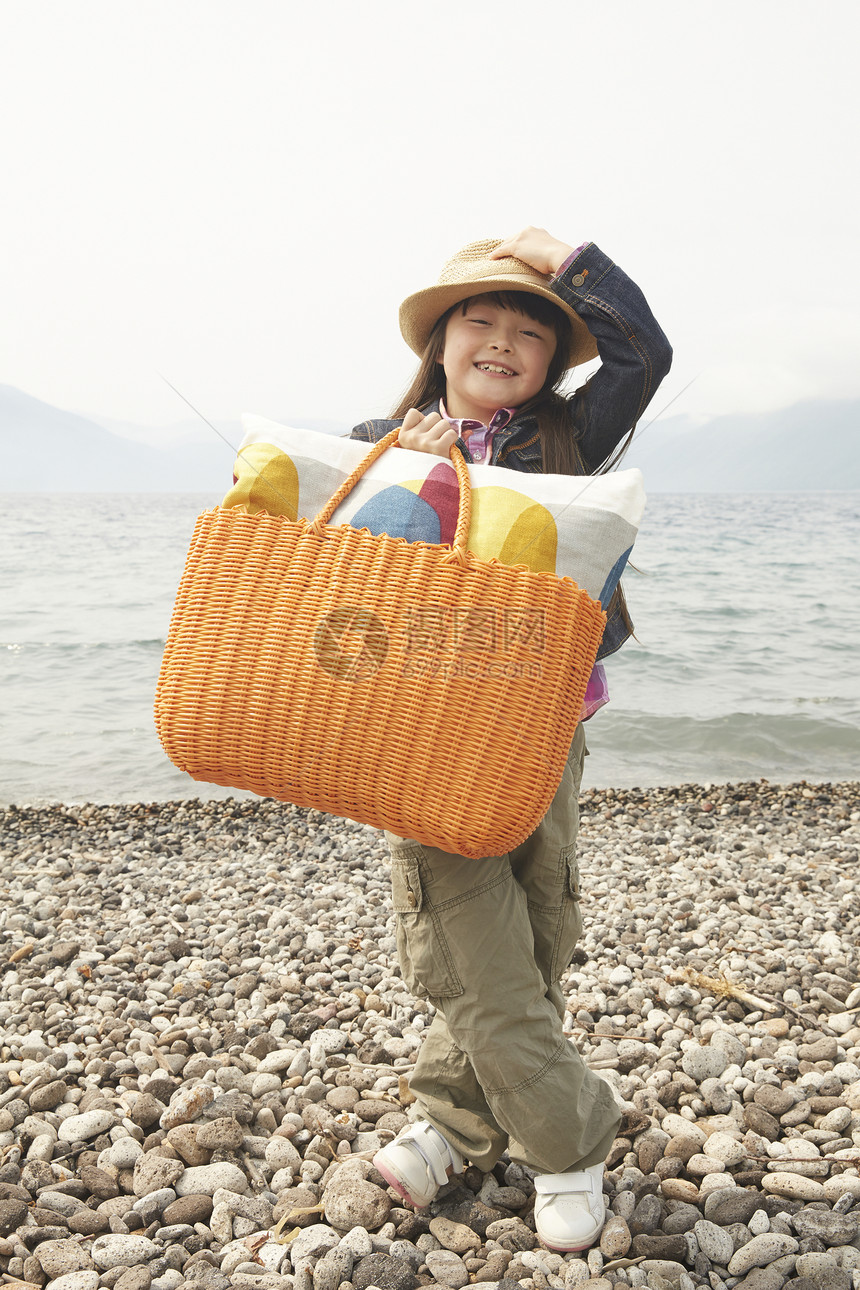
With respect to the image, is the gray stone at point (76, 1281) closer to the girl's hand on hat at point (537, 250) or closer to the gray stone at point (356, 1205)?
the gray stone at point (356, 1205)

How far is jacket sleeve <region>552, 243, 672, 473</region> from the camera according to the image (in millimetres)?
2119

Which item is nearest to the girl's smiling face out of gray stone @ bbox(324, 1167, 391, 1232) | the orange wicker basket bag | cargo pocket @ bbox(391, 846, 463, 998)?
the orange wicker basket bag

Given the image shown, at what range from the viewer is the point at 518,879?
215cm

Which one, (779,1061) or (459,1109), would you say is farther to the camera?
(779,1061)

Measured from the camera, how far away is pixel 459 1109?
229cm

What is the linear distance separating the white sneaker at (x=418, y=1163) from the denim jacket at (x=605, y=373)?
4.28ft

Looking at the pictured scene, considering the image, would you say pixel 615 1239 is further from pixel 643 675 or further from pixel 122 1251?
pixel 643 675

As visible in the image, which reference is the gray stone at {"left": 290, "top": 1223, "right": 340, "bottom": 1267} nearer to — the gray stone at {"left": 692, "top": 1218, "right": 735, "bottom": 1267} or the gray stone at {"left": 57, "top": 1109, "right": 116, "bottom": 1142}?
the gray stone at {"left": 57, "top": 1109, "right": 116, "bottom": 1142}

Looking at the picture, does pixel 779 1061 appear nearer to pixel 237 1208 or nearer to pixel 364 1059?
pixel 364 1059

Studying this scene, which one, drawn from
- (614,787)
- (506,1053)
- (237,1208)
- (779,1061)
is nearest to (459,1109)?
(506,1053)

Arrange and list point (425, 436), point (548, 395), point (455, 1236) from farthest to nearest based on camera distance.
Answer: point (548, 395) → point (455, 1236) → point (425, 436)

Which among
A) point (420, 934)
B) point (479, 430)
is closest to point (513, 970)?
point (420, 934)

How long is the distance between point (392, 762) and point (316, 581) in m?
0.36

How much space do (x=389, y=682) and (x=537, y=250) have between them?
1.24 metres
